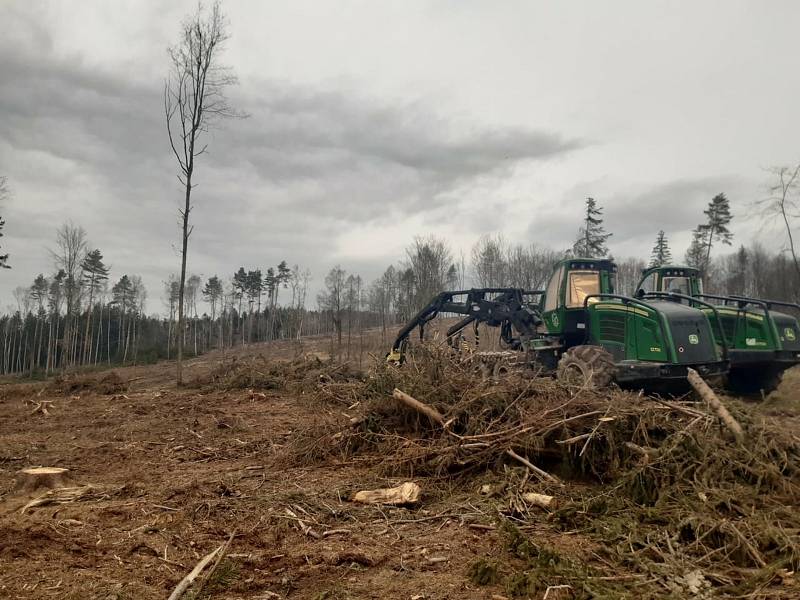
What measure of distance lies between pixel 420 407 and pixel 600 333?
4710 mm

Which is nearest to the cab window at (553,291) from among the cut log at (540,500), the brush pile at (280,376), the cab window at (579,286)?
the cab window at (579,286)

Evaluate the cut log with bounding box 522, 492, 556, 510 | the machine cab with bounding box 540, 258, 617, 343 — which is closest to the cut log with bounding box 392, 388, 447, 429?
the cut log with bounding box 522, 492, 556, 510

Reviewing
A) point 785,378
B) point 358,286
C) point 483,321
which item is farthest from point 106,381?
point 358,286

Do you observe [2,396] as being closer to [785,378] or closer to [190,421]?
[190,421]

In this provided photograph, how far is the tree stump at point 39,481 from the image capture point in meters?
5.66

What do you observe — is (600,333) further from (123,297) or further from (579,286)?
(123,297)

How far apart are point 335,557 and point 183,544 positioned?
119cm

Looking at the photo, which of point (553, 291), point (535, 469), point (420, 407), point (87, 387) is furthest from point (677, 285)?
point (87, 387)

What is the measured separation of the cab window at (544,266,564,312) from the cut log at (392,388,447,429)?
525cm

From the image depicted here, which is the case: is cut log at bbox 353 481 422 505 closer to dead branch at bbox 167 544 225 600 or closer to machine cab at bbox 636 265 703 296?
dead branch at bbox 167 544 225 600

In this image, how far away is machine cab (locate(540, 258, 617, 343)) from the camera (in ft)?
35.1

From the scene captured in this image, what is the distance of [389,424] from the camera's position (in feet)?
23.2

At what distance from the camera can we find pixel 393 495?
514 centimetres

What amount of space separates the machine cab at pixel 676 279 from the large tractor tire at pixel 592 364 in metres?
3.43
